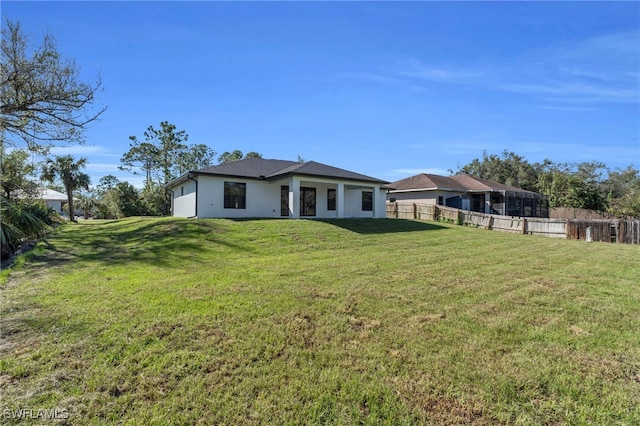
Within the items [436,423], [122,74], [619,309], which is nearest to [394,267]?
[619,309]

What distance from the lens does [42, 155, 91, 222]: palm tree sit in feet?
86.9

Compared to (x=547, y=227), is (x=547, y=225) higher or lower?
higher

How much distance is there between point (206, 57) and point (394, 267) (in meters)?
9.94

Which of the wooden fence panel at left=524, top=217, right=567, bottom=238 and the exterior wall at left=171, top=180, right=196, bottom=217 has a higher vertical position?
the exterior wall at left=171, top=180, right=196, bottom=217

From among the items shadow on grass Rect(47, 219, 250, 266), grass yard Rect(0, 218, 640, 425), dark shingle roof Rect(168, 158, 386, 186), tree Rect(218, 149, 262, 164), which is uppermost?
tree Rect(218, 149, 262, 164)

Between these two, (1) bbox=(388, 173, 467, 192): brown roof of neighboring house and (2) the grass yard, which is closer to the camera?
(2) the grass yard

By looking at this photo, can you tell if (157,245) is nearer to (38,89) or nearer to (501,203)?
(38,89)

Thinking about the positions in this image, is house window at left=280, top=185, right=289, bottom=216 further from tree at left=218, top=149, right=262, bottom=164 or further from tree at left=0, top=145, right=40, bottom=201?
tree at left=218, top=149, right=262, bottom=164

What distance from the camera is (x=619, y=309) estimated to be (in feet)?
15.8

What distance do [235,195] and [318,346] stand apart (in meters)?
15.1

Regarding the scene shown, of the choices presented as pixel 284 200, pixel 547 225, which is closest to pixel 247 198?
pixel 284 200

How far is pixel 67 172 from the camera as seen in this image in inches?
1049

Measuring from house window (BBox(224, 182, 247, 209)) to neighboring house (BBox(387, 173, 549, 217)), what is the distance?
14357mm

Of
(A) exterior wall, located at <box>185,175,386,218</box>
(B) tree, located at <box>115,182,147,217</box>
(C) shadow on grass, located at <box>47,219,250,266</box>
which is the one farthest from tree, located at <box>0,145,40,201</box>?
(C) shadow on grass, located at <box>47,219,250,266</box>
